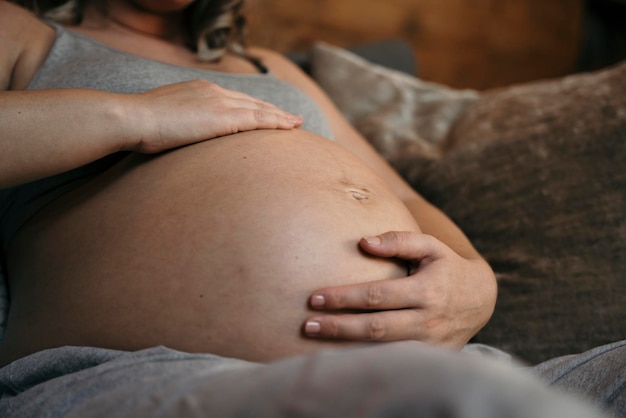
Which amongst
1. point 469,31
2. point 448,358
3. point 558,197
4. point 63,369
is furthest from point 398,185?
point 469,31

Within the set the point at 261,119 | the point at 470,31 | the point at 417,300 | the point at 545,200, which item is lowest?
the point at 470,31

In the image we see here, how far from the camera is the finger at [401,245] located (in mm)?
777

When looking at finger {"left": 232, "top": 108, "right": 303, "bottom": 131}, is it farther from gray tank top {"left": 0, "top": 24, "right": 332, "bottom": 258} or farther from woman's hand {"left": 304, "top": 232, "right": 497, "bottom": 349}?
woman's hand {"left": 304, "top": 232, "right": 497, "bottom": 349}

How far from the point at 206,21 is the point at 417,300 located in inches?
32.0

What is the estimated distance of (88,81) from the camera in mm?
960

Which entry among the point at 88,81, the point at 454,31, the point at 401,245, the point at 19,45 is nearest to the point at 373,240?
the point at 401,245

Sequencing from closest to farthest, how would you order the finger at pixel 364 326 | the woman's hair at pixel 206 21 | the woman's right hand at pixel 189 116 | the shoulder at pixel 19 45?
the finger at pixel 364 326 → the woman's right hand at pixel 189 116 → the shoulder at pixel 19 45 → the woman's hair at pixel 206 21

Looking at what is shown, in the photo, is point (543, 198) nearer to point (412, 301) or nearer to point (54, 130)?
point (412, 301)

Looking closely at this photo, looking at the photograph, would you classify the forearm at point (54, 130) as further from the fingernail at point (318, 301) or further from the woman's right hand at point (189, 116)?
the fingernail at point (318, 301)

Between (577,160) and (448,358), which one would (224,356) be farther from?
(577,160)

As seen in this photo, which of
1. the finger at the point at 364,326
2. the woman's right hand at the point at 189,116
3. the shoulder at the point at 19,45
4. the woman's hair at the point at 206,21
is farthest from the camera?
the woman's hair at the point at 206,21

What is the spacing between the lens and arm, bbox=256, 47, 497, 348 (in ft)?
2.36

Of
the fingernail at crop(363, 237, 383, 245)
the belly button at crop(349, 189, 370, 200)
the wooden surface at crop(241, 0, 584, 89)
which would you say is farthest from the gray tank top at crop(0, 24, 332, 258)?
the wooden surface at crop(241, 0, 584, 89)

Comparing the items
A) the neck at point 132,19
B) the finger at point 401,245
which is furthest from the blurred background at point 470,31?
the finger at point 401,245
